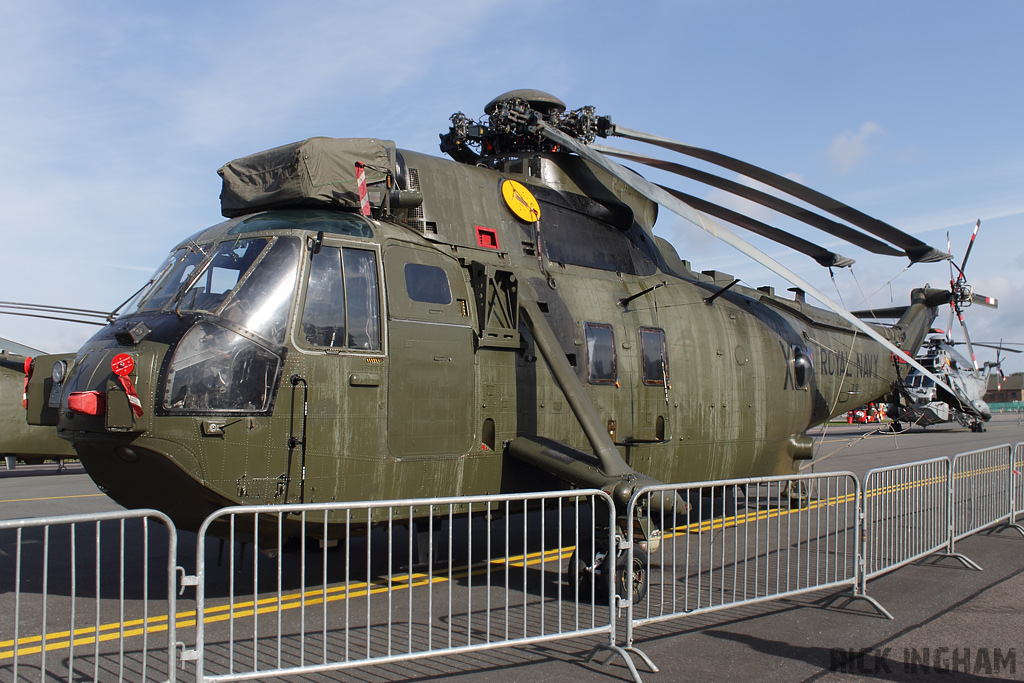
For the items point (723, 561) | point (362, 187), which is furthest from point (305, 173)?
point (723, 561)

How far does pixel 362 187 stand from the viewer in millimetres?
7473

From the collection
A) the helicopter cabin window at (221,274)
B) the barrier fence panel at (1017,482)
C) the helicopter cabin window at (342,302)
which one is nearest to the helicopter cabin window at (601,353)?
the helicopter cabin window at (342,302)

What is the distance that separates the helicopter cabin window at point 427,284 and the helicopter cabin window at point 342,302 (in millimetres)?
379

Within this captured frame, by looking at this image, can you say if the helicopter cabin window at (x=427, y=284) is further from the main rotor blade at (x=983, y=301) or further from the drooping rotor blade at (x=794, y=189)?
the main rotor blade at (x=983, y=301)

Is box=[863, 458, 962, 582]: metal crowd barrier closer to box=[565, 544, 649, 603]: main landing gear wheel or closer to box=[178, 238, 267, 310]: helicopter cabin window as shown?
box=[565, 544, 649, 603]: main landing gear wheel

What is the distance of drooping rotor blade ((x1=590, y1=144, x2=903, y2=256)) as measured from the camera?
10.4 meters

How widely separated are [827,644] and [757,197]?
6268mm

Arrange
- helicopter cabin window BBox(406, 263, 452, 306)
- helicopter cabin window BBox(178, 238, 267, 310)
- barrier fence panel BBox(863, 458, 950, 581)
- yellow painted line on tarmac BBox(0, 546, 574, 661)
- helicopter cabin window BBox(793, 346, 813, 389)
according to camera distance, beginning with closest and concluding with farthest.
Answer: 1. yellow painted line on tarmac BBox(0, 546, 574, 661)
2. helicopter cabin window BBox(178, 238, 267, 310)
3. helicopter cabin window BBox(406, 263, 452, 306)
4. barrier fence panel BBox(863, 458, 950, 581)
5. helicopter cabin window BBox(793, 346, 813, 389)

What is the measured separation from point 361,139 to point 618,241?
12.2ft

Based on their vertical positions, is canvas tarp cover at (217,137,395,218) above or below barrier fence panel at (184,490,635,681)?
above

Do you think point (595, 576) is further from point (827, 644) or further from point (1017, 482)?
point (1017, 482)

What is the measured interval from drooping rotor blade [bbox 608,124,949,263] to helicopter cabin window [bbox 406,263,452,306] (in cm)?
422

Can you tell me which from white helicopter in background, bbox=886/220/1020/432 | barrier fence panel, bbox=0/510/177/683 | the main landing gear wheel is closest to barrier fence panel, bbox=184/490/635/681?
the main landing gear wheel

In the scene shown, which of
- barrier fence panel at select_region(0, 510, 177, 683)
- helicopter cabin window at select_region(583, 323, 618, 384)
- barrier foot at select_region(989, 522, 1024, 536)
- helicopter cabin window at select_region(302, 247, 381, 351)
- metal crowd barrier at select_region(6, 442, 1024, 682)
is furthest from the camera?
barrier foot at select_region(989, 522, 1024, 536)
